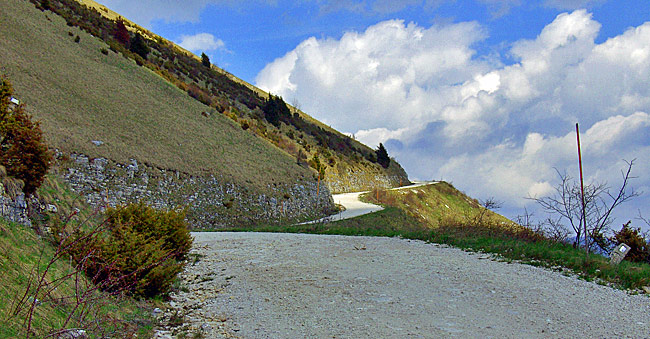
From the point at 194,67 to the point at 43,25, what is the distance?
2371 cm

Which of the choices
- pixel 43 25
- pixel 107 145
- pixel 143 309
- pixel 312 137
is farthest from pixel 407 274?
pixel 312 137

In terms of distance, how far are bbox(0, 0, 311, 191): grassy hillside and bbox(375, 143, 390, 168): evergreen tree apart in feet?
97.0

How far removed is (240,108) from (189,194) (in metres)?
27.8

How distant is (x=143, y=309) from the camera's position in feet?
22.1

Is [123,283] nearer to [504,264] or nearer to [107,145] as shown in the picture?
[504,264]

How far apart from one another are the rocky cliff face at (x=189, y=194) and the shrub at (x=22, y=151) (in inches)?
352

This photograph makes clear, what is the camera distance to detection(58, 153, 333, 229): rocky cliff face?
21.5 meters

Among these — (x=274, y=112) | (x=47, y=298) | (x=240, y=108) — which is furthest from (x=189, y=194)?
(x=274, y=112)

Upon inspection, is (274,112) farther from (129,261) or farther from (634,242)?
(129,261)

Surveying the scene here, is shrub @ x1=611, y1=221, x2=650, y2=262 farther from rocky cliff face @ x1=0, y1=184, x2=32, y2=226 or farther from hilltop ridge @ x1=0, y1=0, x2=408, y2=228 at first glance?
hilltop ridge @ x1=0, y1=0, x2=408, y2=228

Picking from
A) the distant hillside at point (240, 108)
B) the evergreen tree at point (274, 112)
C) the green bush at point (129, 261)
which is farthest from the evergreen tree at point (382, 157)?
the green bush at point (129, 261)

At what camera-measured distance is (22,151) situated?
8.30 metres

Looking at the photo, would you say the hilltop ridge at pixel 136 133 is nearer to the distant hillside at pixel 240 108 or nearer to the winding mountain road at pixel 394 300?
the distant hillside at pixel 240 108

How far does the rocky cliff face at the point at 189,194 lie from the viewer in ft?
70.5
